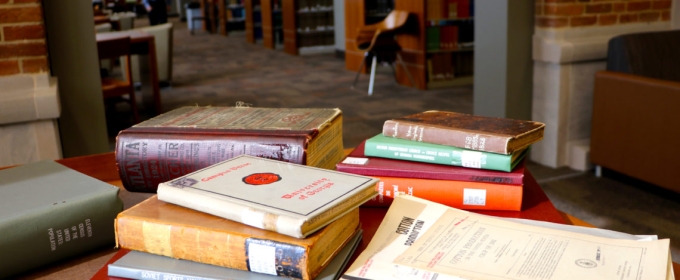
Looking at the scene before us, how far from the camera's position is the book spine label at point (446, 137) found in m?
0.94

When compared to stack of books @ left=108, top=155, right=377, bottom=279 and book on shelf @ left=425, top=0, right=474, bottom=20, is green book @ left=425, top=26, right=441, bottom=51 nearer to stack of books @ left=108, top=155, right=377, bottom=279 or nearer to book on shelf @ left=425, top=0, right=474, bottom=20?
book on shelf @ left=425, top=0, right=474, bottom=20

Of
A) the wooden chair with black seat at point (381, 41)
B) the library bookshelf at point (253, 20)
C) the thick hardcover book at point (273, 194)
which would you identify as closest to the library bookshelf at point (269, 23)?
the library bookshelf at point (253, 20)

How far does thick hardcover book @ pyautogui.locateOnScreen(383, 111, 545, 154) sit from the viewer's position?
3.08ft

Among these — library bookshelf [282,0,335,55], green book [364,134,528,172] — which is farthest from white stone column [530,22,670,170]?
library bookshelf [282,0,335,55]

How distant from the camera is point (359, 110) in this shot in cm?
519

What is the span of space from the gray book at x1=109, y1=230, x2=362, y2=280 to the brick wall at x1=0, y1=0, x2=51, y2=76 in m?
1.67

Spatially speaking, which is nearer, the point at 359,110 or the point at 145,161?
the point at 145,161

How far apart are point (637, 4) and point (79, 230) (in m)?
3.45

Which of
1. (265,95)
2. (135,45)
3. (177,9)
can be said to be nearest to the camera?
(135,45)

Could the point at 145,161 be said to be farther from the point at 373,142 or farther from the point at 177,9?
the point at 177,9

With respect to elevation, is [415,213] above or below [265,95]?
above

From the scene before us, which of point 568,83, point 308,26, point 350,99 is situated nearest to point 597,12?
point 568,83

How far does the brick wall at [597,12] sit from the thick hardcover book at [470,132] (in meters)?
2.46


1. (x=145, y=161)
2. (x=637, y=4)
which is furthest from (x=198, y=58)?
(x=145, y=161)
